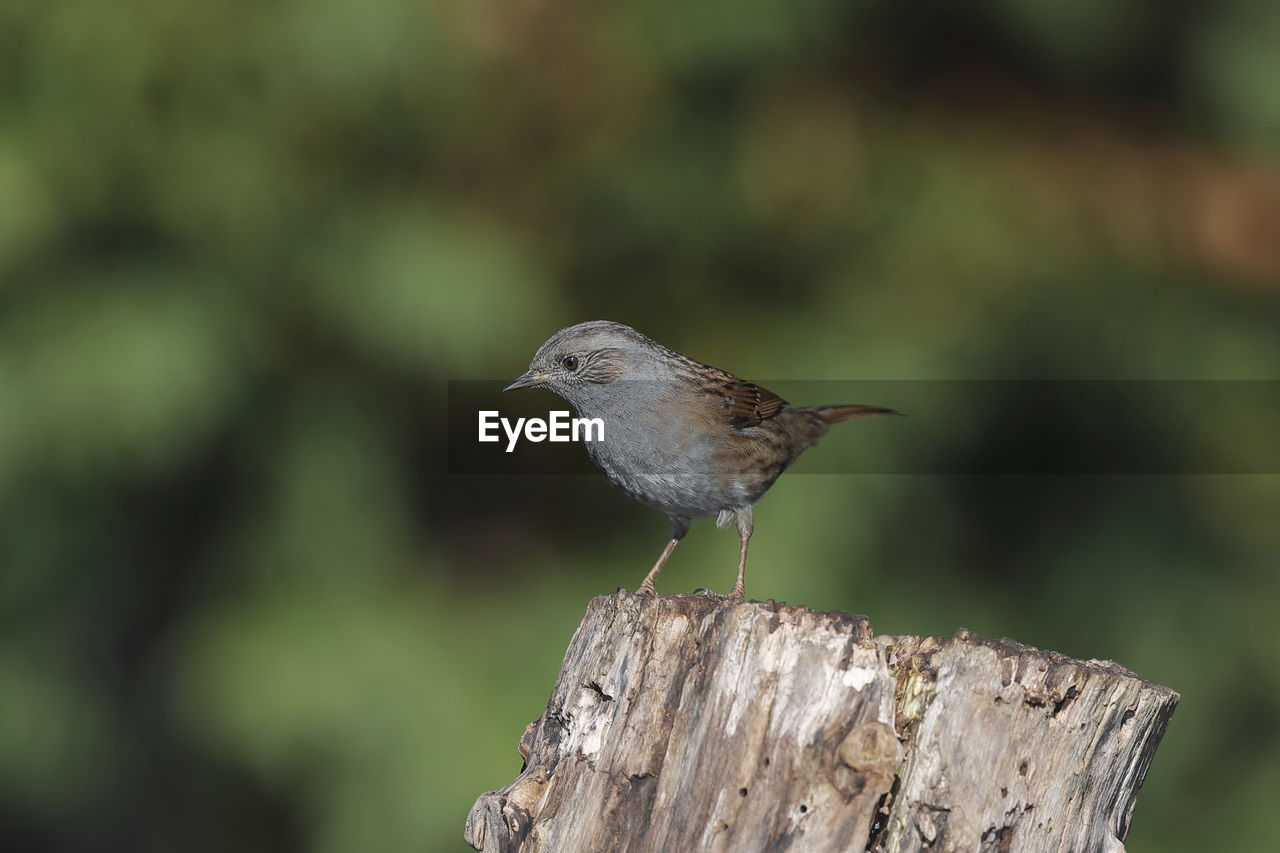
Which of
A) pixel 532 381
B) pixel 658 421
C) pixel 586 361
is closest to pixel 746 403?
pixel 658 421

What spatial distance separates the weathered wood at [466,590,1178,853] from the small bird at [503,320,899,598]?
91 centimetres

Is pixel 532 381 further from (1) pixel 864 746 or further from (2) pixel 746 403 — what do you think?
(1) pixel 864 746

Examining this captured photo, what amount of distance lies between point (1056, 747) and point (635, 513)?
3.54m

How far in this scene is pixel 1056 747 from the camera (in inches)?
105

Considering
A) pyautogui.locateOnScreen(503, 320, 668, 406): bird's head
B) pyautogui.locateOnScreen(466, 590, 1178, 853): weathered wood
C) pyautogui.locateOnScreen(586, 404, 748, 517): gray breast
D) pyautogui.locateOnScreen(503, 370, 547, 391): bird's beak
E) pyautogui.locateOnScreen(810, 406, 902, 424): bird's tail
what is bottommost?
pyautogui.locateOnScreen(466, 590, 1178, 853): weathered wood

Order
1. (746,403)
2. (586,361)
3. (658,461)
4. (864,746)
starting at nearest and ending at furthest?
(864,746), (658,461), (586,361), (746,403)

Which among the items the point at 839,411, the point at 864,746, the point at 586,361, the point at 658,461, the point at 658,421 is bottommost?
the point at 864,746

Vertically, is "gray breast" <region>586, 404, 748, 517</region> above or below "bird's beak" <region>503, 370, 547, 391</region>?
below

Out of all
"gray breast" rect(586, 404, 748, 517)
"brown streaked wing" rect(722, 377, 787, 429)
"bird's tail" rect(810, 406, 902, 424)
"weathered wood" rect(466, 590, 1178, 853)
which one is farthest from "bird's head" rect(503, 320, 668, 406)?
"weathered wood" rect(466, 590, 1178, 853)

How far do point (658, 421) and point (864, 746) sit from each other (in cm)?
141

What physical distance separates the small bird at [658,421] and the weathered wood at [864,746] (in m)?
0.91

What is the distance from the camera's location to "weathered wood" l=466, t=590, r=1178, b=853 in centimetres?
260

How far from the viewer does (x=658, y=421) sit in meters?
3.78

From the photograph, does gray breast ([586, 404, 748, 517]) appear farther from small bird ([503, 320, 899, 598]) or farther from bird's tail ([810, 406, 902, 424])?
bird's tail ([810, 406, 902, 424])
